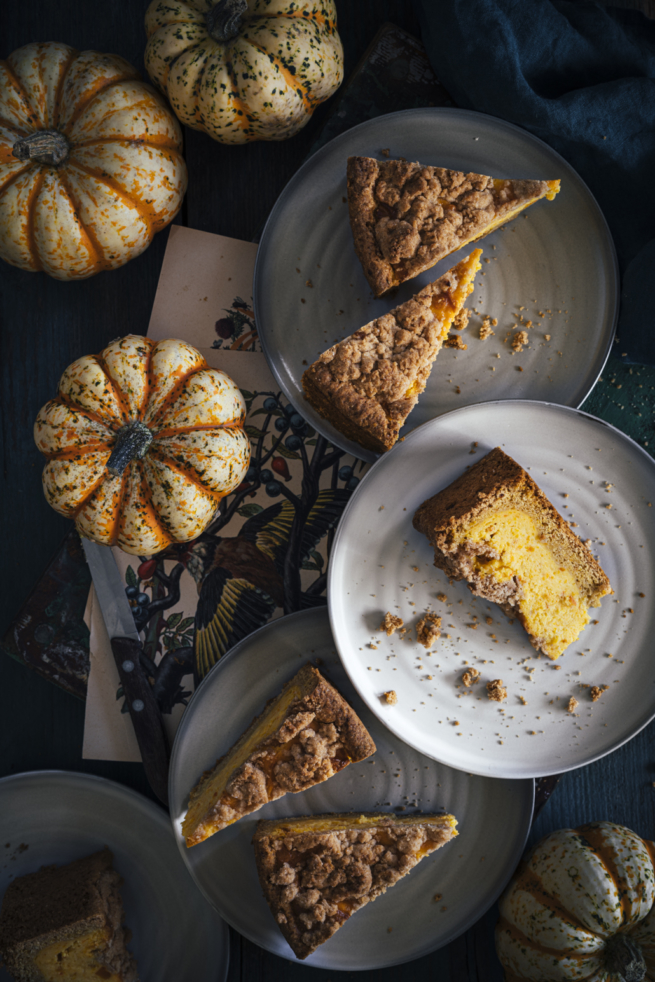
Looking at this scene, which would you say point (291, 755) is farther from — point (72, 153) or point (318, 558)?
point (72, 153)

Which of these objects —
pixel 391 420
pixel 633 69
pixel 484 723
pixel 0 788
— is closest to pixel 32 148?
pixel 391 420

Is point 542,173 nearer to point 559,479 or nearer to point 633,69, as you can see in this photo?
point 633,69

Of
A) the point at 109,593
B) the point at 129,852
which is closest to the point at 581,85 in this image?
the point at 109,593

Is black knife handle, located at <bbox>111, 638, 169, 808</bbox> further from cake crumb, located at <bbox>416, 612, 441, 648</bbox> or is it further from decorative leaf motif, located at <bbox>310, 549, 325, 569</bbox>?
cake crumb, located at <bbox>416, 612, 441, 648</bbox>

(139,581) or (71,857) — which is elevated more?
(139,581)

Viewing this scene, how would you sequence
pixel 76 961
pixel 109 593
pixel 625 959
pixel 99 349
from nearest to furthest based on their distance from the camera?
pixel 625 959
pixel 76 961
pixel 109 593
pixel 99 349

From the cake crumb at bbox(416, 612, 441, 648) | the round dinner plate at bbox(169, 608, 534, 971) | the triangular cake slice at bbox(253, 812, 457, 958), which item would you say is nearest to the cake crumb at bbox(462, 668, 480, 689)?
the cake crumb at bbox(416, 612, 441, 648)

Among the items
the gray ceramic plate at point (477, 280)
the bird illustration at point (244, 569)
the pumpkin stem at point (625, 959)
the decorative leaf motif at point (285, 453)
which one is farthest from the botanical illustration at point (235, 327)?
the pumpkin stem at point (625, 959)
